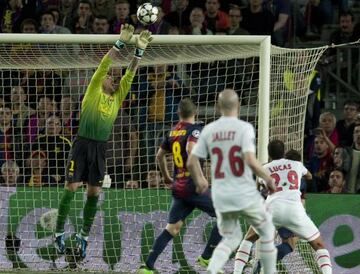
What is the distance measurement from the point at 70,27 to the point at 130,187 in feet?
13.5

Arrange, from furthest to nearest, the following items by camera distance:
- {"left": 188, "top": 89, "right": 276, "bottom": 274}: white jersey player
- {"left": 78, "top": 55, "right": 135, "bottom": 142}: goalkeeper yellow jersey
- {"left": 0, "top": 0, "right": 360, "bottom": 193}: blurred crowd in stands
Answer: {"left": 0, "top": 0, "right": 360, "bottom": 193}: blurred crowd in stands → {"left": 78, "top": 55, "right": 135, "bottom": 142}: goalkeeper yellow jersey → {"left": 188, "top": 89, "right": 276, "bottom": 274}: white jersey player

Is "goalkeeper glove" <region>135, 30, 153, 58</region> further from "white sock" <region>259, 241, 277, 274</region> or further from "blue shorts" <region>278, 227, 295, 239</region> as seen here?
"white sock" <region>259, 241, 277, 274</region>

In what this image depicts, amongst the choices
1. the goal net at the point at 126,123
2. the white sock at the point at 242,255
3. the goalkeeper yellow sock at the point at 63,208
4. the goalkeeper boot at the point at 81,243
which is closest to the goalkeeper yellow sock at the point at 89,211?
the goalkeeper boot at the point at 81,243

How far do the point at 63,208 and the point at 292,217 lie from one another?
2.84m

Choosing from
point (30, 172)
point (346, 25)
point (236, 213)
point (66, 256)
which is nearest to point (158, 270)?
point (66, 256)

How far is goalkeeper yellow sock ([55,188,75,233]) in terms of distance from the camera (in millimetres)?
14828

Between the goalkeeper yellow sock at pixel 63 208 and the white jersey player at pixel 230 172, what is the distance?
10.6 feet

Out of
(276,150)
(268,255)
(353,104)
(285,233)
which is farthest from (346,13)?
(268,255)

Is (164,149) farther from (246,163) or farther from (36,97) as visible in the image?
(36,97)

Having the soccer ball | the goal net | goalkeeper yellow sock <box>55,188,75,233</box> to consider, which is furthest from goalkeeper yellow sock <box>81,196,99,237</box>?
the soccer ball

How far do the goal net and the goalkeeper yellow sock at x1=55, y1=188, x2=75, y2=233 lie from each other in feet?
2.07

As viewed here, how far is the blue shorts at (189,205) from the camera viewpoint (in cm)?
1362

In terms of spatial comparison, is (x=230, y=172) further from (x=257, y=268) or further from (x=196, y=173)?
(x=257, y=268)

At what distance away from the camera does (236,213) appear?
11.9m
